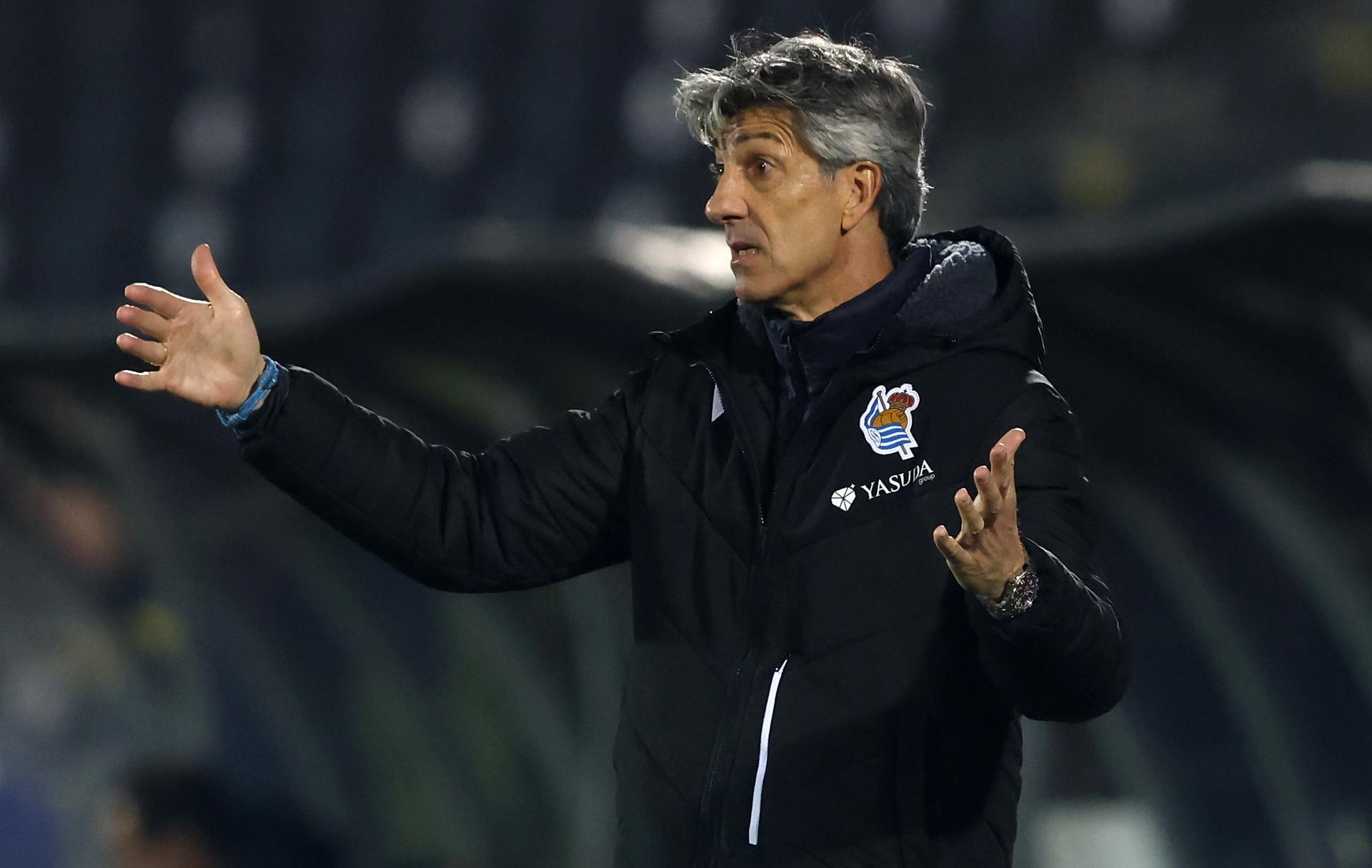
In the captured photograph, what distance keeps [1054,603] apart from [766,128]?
2.45 ft

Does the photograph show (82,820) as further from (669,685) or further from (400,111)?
(669,685)

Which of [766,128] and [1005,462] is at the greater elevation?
[766,128]

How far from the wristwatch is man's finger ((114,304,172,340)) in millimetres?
1095

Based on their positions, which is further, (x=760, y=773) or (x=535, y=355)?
(x=535, y=355)

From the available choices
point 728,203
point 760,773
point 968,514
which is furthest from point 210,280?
point 968,514

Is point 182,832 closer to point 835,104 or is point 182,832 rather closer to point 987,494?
point 835,104

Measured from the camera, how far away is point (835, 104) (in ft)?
9.20

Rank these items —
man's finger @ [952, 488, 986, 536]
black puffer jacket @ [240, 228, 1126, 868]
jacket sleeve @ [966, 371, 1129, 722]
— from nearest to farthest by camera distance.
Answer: man's finger @ [952, 488, 986, 536], jacket sleeve @ [966, 371, 1129, 722], black puffer jacket @ [240, 228, 1126, 868]

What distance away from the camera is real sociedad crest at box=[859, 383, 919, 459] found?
271 cm

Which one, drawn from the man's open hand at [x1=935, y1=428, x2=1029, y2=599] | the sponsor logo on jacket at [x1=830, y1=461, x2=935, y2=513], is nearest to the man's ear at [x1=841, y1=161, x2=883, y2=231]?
the sponsor logo on jacket at [x1=830, y1=461, x2=935, y2=513]

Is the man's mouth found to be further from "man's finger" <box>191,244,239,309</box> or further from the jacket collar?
"man's finger" <box>191,244,239,309</box>

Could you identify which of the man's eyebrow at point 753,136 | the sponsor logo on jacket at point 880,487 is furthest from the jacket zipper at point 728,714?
the man's eyebrow at point 753,136

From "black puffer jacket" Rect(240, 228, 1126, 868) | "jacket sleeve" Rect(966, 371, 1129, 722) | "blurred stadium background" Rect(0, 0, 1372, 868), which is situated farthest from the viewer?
"blurred stadium background" Rect(0, 0, 1372, 868)

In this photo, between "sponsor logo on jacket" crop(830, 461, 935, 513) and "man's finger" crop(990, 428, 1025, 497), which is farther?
"sponsor logo on jacket" crop(830, 461, 935, 513)
